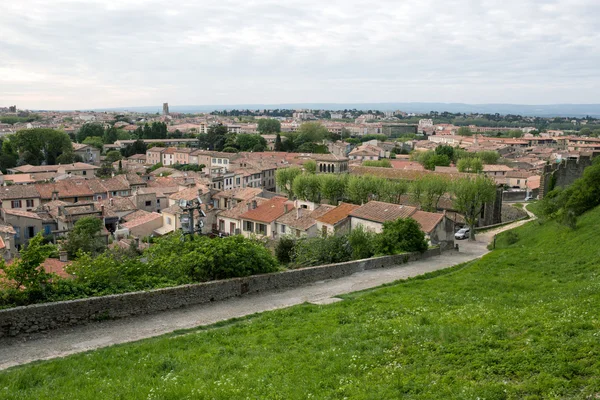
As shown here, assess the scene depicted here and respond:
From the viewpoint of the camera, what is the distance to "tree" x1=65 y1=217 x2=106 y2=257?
32812mm

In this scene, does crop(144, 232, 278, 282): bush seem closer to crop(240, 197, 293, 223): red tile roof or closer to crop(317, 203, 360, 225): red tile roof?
crop(317, 203, 360, 225): red tile roof

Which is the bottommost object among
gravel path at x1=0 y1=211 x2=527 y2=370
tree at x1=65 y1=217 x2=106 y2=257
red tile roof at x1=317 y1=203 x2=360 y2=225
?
tree at x1=65 y1=217 x2=106 y2=257

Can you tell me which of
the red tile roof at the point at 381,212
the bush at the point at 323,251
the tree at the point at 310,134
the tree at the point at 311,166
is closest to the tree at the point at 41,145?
the tree at the point at 311,166

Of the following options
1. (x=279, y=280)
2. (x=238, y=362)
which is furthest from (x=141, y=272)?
(x=238, y=362)

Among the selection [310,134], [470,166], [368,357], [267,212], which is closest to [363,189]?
[267,212]

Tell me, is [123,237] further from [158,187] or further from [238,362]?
[238,362]

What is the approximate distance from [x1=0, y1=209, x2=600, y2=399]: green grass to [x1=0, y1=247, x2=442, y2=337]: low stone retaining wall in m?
1.99

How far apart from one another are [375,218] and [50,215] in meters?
28.5

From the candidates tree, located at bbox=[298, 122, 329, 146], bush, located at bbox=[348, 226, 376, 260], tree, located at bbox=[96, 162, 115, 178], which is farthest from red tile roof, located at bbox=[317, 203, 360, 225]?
tree, located at bbox=[298, 122, 329, 146]

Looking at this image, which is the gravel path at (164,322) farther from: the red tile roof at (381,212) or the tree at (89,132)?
the tree at (89,132)

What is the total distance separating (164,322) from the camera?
13742mm

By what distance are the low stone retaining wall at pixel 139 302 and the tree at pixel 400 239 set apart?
561 cm

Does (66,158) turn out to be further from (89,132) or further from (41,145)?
(89,132)

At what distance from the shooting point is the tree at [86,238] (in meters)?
32.8
